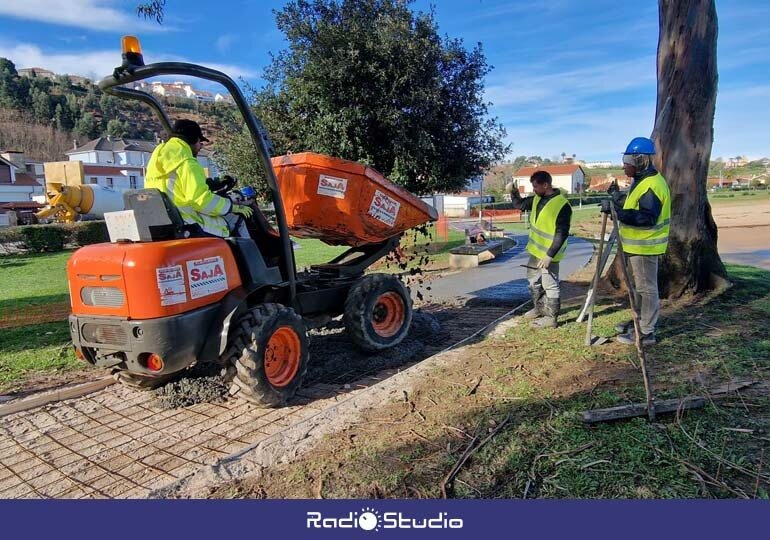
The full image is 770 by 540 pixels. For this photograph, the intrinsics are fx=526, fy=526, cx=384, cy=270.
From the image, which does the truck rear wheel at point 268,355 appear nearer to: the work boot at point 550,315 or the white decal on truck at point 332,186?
the white decal on truck at point 332,186

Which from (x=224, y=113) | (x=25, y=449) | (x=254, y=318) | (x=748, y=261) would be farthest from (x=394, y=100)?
(x=748, y=261)

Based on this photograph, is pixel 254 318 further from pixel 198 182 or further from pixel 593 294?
pixel 593 294

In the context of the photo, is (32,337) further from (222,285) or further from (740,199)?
(740,199)

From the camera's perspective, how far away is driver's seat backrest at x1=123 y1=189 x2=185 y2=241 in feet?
12.8

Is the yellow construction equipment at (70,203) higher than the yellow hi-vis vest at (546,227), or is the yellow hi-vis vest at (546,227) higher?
the yellow construction equipment at (70,203)

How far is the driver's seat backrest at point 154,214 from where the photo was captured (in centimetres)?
391

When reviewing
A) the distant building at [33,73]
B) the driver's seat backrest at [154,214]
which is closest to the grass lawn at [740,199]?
the driver's seat backrest at [154,214]

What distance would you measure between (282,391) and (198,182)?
1791mm

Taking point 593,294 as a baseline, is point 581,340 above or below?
below

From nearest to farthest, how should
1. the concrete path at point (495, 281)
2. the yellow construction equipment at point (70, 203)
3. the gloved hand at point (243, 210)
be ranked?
the gloved hand at point (243, 210)
the yellow construction equipment at point (70, 203)
the concrete path at point (495, 281)

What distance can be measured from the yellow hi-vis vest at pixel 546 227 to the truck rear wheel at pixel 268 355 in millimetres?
3276

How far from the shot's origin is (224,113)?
40.9 feet

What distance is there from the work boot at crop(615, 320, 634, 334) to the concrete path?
2.30m

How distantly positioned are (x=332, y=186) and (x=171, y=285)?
1969 mm
